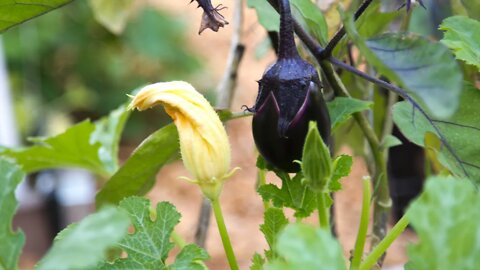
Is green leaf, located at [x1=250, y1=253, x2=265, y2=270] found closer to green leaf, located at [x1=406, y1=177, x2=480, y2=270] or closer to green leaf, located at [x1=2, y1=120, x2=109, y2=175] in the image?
green leaf, located at [x1=406, y1=177, x2=480, y2=270]

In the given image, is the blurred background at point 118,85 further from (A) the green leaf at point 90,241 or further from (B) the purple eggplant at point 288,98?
(A) the green leaf at point 90,241

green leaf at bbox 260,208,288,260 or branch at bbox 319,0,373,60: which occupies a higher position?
branch at bbox 319,0,373,60

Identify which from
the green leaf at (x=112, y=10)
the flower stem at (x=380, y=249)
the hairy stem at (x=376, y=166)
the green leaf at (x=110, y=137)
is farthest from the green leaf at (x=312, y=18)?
the green leaf at (x=112, y=10)

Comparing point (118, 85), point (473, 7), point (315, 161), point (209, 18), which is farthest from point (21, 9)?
point (118, 85)

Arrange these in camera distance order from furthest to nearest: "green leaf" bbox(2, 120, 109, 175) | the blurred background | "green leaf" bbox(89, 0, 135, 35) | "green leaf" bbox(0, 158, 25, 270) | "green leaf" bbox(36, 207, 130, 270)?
the blurred background → "green leaf" bbox(89, 0, 135, 35) → "green leaf" bbox(2, 120, 109, 175) → "green leaf" bbox(0, 158, 25, 270) → "green leaf" bbox(36, 207, 130, 270)

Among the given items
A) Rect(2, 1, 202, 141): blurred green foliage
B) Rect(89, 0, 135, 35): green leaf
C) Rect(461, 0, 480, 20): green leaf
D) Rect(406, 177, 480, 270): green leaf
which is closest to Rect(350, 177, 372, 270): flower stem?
Rect(406, 177, 480, 270): green leaf

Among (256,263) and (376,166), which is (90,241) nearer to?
(256,263)
